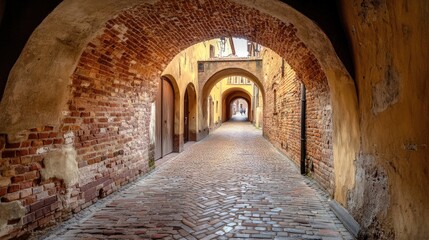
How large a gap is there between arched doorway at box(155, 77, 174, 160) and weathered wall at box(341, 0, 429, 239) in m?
6.28

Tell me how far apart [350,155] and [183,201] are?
2.54 m

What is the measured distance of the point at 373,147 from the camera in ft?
9.32

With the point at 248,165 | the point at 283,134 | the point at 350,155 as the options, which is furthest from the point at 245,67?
the point at 350,155

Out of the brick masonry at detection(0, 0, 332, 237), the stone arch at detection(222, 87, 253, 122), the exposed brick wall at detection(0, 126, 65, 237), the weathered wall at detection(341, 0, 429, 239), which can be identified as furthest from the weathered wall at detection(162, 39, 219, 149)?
the stone arch at detection(222, 87, 253, 122)

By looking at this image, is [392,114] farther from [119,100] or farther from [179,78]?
[179,78]

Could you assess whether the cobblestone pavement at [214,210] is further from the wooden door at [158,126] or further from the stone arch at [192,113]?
the stone arch at [192,113]

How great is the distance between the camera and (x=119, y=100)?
5230mm

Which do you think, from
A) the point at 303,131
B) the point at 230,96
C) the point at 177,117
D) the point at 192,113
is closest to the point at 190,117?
the point at 192,113

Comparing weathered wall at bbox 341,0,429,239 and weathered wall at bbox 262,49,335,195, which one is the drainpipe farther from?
weathered wall at bbox 341,0,429,239

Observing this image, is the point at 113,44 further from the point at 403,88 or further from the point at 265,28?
the point at 403,88

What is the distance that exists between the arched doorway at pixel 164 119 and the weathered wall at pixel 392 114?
6.28 metres

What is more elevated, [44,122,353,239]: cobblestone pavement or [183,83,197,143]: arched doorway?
[183,83,197,143]: arched doorway

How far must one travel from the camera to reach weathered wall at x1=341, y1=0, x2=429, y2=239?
1.94m

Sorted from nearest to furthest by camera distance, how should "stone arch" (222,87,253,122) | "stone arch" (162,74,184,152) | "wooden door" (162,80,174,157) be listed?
"wooden door" (162,80,174,157), "stone arch" (162,74,184,152), "stone arch" (222,87,253,122)
